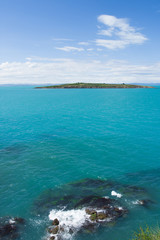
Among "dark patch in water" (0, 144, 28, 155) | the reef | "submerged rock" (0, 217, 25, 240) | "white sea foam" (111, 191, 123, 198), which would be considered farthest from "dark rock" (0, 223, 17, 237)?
"dark patch in water" (0, 144, 28, 155)

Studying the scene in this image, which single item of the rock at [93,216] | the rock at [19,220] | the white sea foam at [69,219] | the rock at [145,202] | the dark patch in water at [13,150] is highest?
the dark patch in water at [13,150]

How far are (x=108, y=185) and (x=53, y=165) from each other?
48.4 ft

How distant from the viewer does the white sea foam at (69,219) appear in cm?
2480

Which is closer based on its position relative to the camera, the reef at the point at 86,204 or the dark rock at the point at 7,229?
the dark rock at the point at 7,229

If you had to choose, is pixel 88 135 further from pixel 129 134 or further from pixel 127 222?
pixel 127 222

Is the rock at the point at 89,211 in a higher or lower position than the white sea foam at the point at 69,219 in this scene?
higher

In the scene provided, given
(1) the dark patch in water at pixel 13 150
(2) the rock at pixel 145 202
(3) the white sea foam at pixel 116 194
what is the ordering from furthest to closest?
(1) the dark patch in water at pixel 13 150
(3) the white sea foam at pixel 116 194
(2) the rock at pixel 145 202

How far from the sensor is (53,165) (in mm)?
43125

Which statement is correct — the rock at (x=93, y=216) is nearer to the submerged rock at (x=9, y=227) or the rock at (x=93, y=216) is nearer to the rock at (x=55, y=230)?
the rock at (x=55, y=230)

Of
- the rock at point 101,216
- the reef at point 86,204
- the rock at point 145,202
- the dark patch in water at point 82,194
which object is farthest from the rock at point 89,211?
the rock at point 145,202

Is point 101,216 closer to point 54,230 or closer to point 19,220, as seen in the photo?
point 54,230

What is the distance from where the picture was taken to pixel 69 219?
2659cm

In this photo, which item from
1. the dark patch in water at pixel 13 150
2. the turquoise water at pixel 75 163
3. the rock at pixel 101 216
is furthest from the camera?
the dark patch in water at pixel 13 150

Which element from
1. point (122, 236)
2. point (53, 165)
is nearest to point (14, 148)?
point (53, 165)
